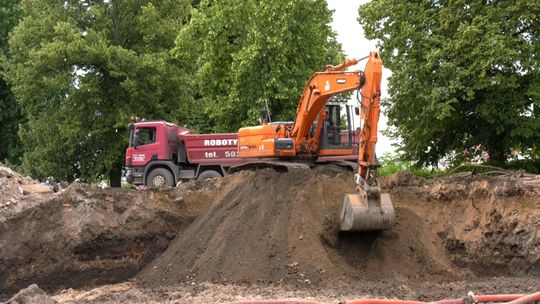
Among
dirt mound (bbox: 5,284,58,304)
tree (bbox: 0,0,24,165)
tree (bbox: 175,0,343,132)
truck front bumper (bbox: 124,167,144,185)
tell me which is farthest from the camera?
tree (bbox: 0,0,24,165)

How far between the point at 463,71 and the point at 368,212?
11694mm

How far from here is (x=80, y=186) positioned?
41.5ft

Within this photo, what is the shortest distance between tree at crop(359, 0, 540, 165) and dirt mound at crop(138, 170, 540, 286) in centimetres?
897

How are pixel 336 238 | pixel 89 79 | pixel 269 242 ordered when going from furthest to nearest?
pixel 89 79 → pixel 336 238 → pixel 269 242

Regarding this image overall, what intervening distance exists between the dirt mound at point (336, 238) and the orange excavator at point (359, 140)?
0.57m

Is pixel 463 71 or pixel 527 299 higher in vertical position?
pixel 463 71

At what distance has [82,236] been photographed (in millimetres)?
11336

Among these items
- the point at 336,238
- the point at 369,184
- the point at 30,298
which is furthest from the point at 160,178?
the point at 30,298

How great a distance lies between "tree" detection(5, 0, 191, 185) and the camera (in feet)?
86.9

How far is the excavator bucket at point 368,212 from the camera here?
983 centimetres

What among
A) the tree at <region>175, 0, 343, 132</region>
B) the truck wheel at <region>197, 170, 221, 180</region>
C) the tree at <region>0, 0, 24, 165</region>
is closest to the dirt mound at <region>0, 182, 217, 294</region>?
the truck wheel at <region>197, 170, 221, 180</region>

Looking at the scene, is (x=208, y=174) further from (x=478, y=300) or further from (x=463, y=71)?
(x=478, y=300)

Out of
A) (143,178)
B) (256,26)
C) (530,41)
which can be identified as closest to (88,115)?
(143,178)

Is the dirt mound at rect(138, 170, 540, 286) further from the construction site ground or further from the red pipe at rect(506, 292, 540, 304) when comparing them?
the red pipe at rect(506, 292, 540, 304)
